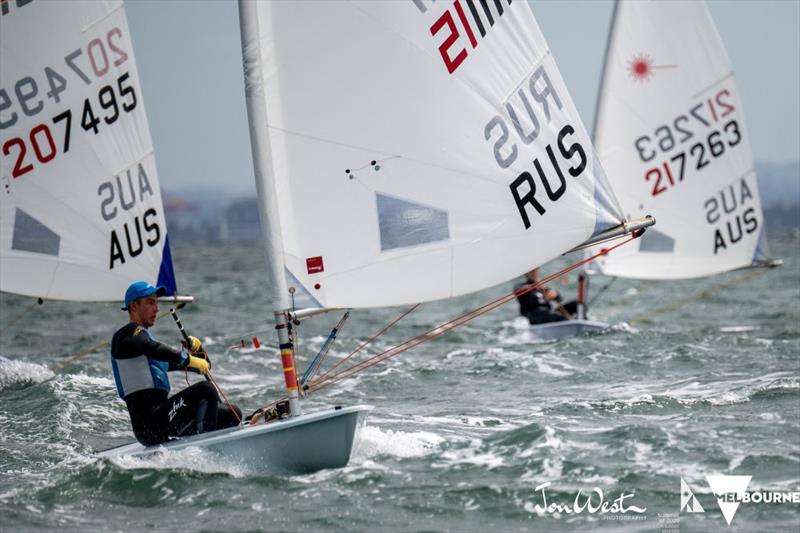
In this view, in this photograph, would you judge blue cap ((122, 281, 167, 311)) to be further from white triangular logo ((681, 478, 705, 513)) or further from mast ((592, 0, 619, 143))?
mast ((592, 0, 619, 143))

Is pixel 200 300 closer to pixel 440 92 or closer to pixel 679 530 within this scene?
pixel 440 92

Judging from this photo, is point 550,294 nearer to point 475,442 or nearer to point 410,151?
point 475,442

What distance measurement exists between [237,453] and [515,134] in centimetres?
247

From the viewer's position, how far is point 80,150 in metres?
9.11

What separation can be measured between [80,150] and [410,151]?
358 centimetres

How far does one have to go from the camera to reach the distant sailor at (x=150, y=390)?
645 centimetres

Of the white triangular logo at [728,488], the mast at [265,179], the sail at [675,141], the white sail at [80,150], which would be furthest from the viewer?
the sail at [675,141]

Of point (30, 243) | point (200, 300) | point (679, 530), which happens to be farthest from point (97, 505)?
point (200, 300)

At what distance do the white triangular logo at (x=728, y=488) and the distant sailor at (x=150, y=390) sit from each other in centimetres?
280

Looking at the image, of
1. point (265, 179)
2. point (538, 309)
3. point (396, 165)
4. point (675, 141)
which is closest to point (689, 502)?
point (396, 165)

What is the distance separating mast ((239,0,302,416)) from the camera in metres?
6.29

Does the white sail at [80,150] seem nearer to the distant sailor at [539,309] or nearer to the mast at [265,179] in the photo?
the mast at [265,179]

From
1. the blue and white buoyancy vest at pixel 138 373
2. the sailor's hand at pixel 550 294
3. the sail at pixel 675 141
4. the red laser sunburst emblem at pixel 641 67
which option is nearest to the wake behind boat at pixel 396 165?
the blue and white buoyancy vest at pixel 138 373

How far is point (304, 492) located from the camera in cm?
601
